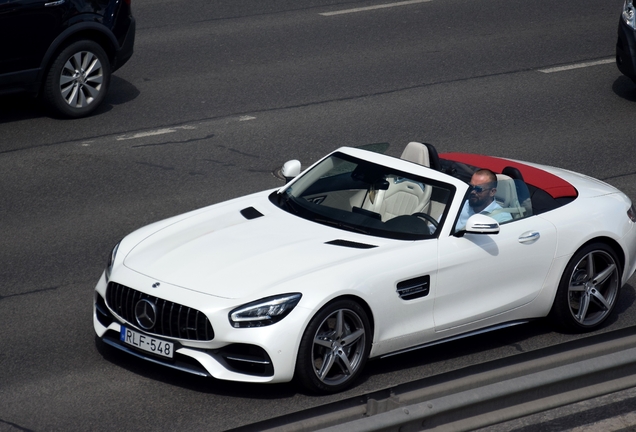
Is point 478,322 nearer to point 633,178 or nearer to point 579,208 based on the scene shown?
point 579,208

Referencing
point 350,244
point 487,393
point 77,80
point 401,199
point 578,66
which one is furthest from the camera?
point 578,66

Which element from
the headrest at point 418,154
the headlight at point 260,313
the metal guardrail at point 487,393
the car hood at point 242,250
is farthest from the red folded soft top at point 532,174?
the headlight at point 260,313

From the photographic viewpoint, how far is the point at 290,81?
523 inches

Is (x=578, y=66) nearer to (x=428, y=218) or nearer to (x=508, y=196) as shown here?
(x=508, y=196)

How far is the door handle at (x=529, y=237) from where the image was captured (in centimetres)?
Answer: 711

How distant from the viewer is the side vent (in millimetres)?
6512

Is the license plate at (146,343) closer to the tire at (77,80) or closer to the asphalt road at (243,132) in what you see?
the asphalt road at (243,132)

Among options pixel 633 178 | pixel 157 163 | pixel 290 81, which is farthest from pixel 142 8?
pixel 633 178

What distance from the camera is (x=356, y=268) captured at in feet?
20.8

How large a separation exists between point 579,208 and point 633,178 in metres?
3.47

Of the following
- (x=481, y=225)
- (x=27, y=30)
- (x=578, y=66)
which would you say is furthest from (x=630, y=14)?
(x=27, y=30)

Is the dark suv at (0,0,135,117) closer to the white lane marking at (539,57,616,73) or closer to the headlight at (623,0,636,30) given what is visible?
the white lane marking at (539,57,616,73)

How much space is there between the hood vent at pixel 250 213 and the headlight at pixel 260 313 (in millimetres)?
1366

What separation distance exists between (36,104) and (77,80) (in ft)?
2.73
